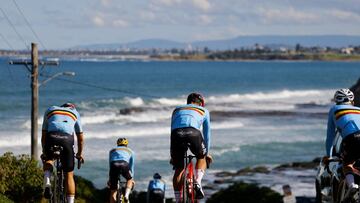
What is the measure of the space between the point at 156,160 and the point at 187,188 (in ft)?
91.1

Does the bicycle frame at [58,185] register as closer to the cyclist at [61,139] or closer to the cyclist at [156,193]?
the cyclist at [61,139]

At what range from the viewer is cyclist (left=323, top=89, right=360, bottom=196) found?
903 cm

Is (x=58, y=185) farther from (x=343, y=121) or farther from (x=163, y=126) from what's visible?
(x=163, y=126)

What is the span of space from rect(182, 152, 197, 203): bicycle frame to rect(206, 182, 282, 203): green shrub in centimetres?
1332

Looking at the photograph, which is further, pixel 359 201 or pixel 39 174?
pixel 39 174

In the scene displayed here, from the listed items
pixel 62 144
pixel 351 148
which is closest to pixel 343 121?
pixel 351 148

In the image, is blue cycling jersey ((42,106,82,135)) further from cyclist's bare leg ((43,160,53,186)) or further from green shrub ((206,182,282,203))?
green shrub ((206,182,282,203))

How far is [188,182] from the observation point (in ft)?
33.9

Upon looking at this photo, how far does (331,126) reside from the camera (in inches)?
367

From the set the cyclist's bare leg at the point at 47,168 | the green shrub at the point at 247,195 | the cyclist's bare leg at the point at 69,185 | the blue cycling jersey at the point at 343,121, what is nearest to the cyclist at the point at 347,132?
the blue cycling jersey at the point at 343,121

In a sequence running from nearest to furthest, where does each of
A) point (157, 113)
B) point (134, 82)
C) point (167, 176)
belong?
1. point (167, 176)
2. point (157, 113)
3. point (134, 82)

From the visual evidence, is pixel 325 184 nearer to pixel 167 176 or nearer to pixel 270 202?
pixel 270 202

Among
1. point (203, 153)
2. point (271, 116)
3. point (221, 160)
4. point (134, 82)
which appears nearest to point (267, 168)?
point (221, 160)

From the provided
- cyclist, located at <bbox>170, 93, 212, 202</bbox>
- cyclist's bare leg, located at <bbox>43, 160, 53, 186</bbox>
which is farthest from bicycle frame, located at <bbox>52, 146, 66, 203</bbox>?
cyclist, located at <bbox>170, 93, 212, 202</bbox>
